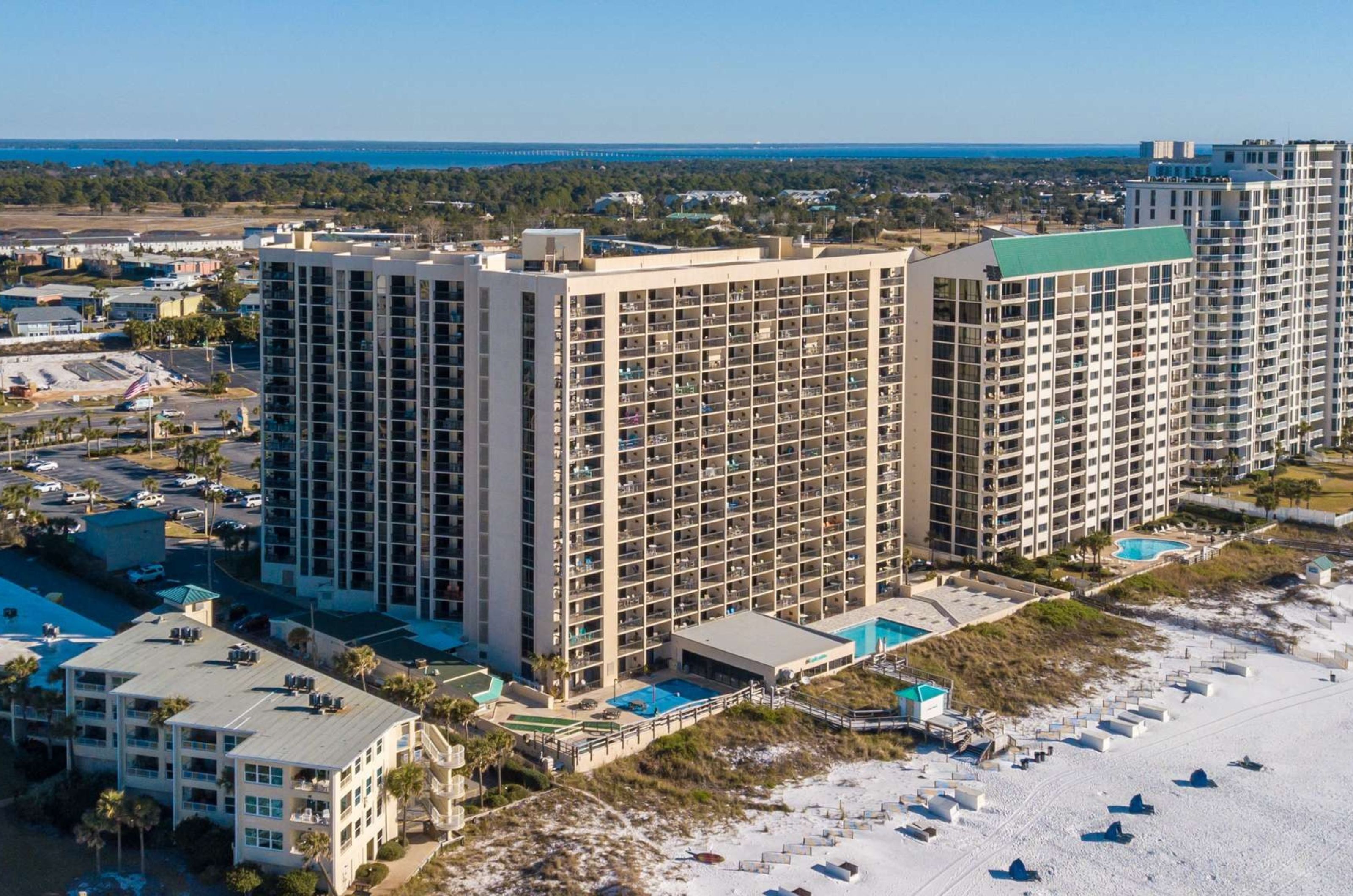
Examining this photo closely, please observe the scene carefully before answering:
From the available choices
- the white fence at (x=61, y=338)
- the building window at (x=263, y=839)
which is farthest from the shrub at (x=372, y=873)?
the white fence at (x=61, y=338)

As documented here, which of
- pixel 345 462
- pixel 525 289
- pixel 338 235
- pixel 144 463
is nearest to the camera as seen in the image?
pixel 525 289

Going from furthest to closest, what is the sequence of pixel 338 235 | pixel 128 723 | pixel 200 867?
pixel 338 235, pixel 128 723, pixel 200 867

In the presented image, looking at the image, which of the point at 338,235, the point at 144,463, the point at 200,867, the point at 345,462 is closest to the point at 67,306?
the point at 144,463

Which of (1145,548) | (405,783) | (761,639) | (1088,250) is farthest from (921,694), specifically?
(1088,250)

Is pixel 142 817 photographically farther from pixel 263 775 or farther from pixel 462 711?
pixel 462 711

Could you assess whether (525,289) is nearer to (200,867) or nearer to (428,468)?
(428,468)

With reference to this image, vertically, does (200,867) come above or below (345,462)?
below

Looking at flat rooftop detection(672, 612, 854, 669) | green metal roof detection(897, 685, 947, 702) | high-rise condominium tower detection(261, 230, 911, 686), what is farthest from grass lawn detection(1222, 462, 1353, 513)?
green metal roof detection(897, 685, 947, 702)
